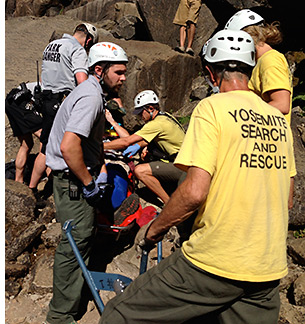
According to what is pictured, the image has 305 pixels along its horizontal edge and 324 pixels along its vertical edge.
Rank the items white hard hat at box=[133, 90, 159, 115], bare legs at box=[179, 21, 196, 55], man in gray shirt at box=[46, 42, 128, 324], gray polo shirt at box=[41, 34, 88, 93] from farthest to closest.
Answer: bare legs at box=[179, 21, 196, 55]
white hard hat at box=[133, 90, 159, 115]
gray polo shirt at box=[41, 34, 88, 93]
man in gray shirt at box=[46, 42, 128, 324]

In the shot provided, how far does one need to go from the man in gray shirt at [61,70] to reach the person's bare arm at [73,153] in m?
2.18

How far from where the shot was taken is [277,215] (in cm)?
251

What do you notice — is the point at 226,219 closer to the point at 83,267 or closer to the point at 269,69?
the point at 83,267

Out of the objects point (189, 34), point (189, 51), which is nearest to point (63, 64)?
point (189, 51)

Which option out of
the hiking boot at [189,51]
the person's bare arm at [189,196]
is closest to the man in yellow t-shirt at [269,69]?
the person's bare arm at [189,196]

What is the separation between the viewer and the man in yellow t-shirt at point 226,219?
2369 millimetres

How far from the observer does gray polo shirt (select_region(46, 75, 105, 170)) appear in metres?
3.70

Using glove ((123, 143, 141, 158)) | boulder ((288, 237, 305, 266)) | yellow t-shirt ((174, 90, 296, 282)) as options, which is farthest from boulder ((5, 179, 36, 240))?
yellow t-shirt ((174, 90, 296, 282))

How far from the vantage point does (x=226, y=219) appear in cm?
238

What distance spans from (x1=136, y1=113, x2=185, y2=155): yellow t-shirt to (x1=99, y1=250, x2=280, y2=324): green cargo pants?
3.75 meters

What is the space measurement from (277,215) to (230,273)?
46cm

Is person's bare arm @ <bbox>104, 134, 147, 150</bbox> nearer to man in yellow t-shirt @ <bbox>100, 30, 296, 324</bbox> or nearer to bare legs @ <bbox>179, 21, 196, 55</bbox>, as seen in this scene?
man in yellow t-shirt @ <bbox>100, 30, 296, 324</bbox>

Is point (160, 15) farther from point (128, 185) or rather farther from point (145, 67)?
point (128, 185)

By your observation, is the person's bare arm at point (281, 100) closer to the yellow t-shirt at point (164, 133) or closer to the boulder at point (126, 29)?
the yellow t-shirt at point (164, 133)
